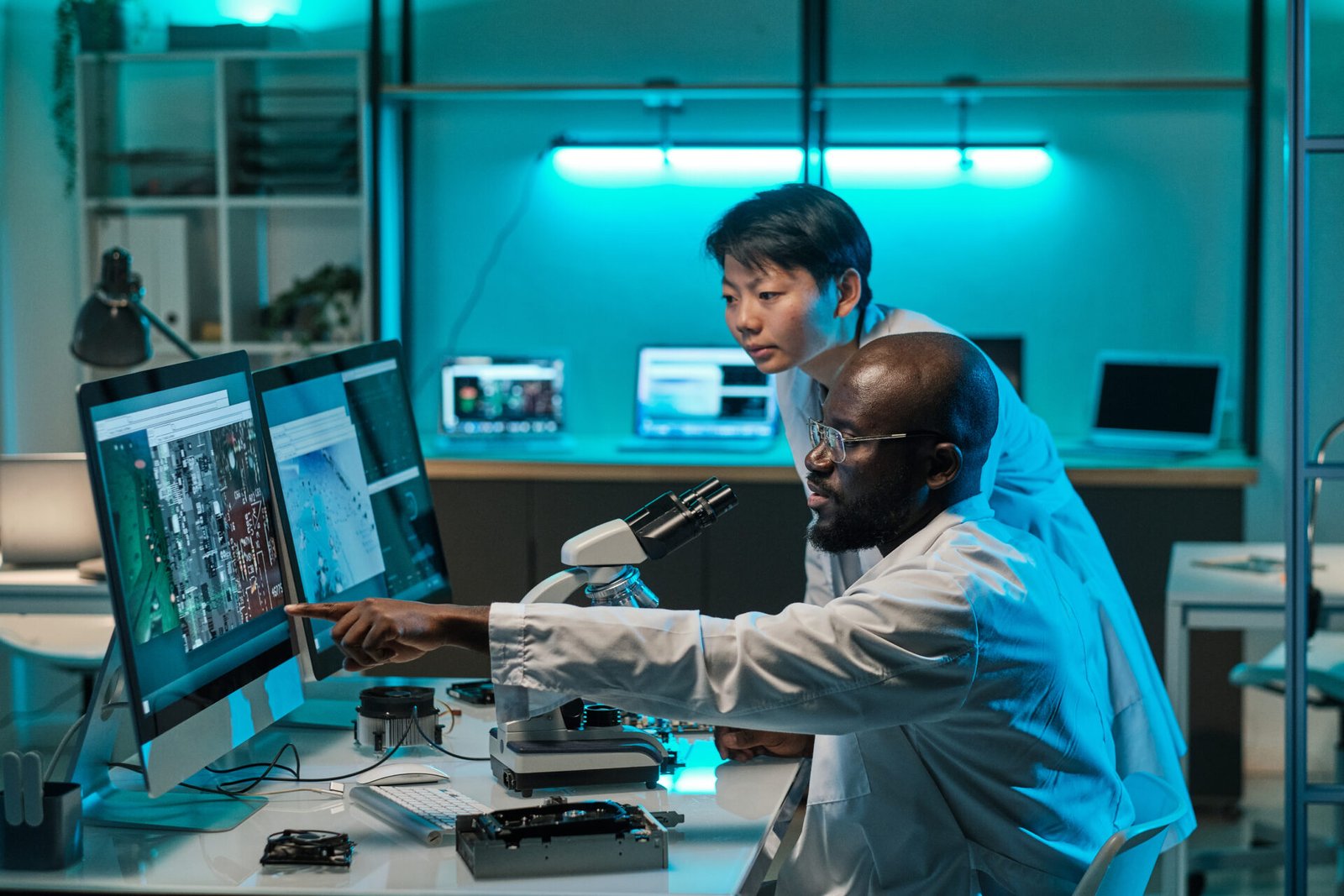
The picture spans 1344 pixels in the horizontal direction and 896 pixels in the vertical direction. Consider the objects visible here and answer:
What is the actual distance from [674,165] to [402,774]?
3.12m

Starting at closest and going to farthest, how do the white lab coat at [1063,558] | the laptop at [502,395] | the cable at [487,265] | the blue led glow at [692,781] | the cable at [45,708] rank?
the blue led glow at [692,781] → the white lab coat at [1063,558] → the cable at [45,708] → the laptop at [502,395] → the cable at [487,265]

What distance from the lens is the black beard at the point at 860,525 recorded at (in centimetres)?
138

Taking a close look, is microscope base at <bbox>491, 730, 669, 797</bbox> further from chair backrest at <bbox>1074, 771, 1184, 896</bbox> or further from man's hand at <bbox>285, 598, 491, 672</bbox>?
chair backrest at <bbox>1074, 771, 1184, 896</bbox>

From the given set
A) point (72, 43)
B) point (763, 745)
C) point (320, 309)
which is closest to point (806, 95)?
point (320, 309)

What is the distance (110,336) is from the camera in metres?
2.86

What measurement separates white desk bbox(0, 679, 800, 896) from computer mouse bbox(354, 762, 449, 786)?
0.08 ft

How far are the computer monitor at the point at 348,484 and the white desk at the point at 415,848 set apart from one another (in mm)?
220

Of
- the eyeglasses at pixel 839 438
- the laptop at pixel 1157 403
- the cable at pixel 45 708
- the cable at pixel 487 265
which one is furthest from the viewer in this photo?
the cable at pixel 487 265

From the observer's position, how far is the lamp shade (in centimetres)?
285

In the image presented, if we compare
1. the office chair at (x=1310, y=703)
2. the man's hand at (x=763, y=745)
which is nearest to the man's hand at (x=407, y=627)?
the man's hand at (x=763, y=745)

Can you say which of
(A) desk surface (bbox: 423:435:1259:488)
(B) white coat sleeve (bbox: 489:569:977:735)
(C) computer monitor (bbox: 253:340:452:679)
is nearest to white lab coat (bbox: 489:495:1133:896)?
(B) white coat sleeve (bbox: 489:569:977:735)

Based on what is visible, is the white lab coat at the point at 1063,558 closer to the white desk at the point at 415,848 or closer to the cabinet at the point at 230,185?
the white desk at the point at 415,848

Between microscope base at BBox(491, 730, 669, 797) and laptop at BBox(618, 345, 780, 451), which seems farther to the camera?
laptop at BBox(618, 345, 780, 451)

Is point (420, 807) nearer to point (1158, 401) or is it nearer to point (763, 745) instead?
point (763, 745)
